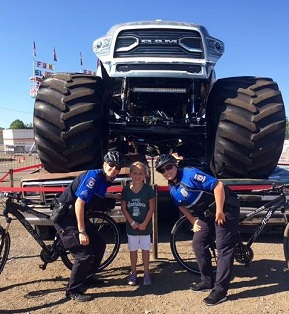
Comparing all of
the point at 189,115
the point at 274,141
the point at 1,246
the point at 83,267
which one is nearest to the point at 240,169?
the point at 274,141

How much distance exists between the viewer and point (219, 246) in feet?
13.6

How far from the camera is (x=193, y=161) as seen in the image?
6.71m

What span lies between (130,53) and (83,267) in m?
3.03

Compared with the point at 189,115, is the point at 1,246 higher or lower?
lower

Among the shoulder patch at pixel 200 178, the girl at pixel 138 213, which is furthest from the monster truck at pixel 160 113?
the shoulder patch at pixel 200 178

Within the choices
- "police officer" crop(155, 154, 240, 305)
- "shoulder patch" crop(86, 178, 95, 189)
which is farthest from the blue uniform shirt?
"shoulder patch" crop(86, 178, 95, 189)

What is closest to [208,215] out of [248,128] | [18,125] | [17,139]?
[248,128]

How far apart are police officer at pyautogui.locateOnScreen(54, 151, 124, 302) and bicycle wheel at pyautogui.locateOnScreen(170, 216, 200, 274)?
100 cm

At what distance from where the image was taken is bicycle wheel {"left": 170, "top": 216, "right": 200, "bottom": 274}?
4.82 metres

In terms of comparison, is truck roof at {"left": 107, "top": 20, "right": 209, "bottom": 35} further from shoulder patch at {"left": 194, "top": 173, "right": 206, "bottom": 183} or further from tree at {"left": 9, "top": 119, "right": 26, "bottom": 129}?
tree at {"left": 9, "top": 119, "right": 26, "bottom": 129}

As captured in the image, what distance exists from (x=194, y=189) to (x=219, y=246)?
0.63 metres

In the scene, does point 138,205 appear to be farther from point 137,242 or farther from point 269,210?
point 269,210

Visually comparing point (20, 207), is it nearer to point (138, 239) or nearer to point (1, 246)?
point (1, 246)

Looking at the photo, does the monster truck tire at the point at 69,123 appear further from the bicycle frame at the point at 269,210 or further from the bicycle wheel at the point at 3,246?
the bicycle frame at the point at 269,210
